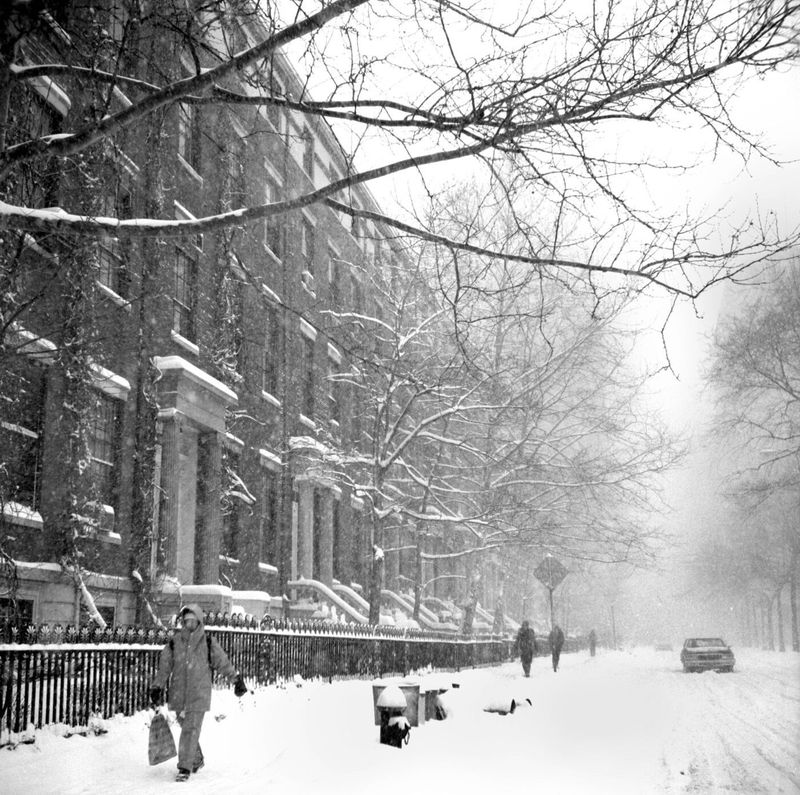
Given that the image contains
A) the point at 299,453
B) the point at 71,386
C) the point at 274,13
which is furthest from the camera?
the point at 299,453

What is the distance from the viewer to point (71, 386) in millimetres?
13703

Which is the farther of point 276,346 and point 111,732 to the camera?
point 276,346

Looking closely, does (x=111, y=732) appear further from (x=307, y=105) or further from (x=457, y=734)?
(x=307, y=105)

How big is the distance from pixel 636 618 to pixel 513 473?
11063 centimetres

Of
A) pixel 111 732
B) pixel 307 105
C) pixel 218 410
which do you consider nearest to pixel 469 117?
pixel 307 105

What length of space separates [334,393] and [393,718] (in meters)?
19.7

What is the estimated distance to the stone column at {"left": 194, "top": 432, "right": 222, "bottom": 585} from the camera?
59.9 feet

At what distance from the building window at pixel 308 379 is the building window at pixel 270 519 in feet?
11.3

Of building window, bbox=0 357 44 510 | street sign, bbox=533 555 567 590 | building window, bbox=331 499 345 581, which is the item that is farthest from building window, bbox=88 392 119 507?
building window, bbox=331 499 345 581

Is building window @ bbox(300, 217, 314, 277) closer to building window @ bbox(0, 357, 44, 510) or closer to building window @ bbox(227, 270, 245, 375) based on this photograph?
building window @ bbox(227, 270, 245, 375)

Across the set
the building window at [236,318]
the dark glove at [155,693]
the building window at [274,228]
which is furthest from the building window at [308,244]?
the dark glove at [155,693]

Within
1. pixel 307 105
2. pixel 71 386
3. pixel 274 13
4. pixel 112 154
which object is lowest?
pixel 71 386

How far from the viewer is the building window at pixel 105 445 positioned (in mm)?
14945

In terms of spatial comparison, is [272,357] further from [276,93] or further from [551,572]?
[276,93]
